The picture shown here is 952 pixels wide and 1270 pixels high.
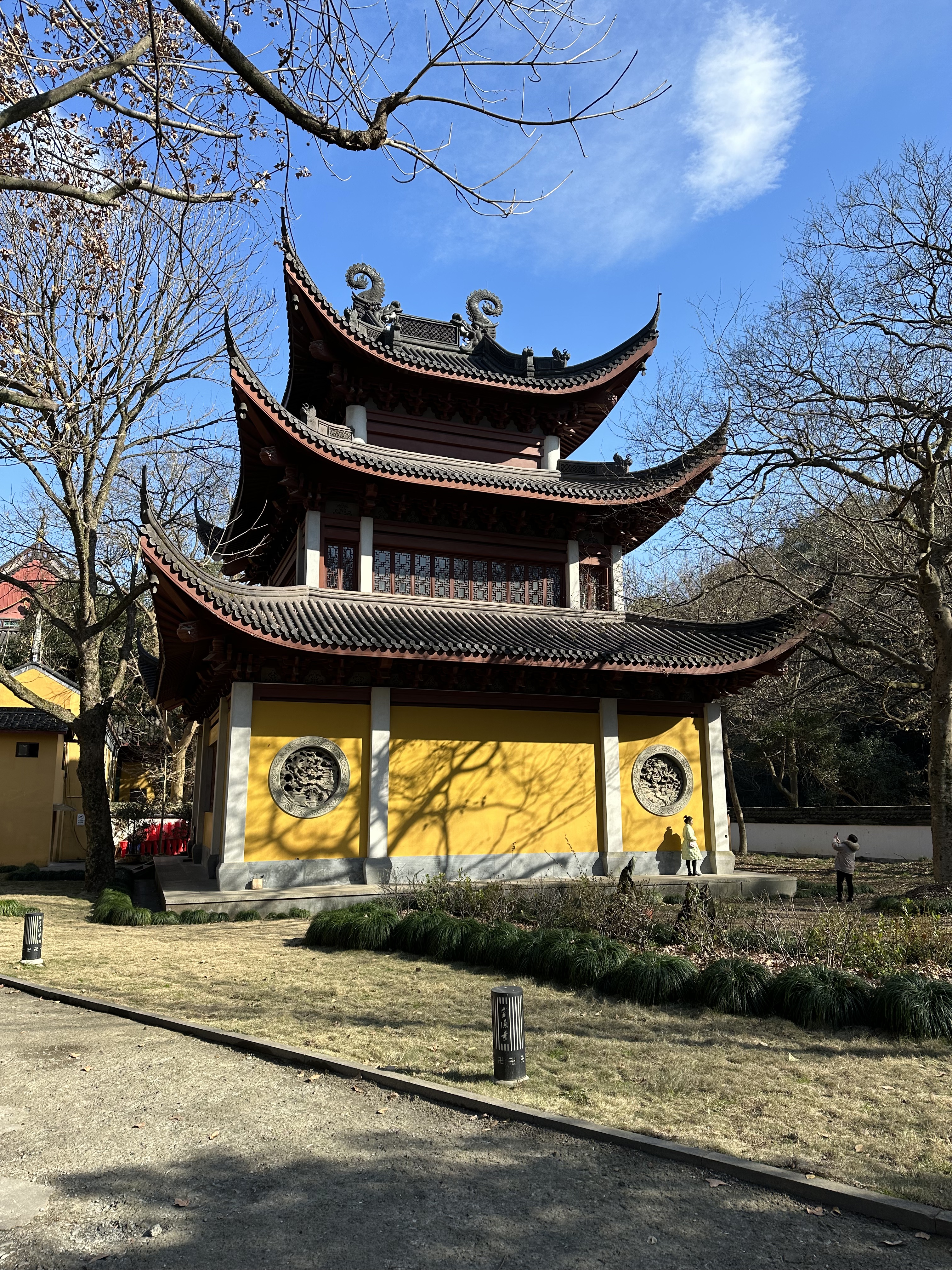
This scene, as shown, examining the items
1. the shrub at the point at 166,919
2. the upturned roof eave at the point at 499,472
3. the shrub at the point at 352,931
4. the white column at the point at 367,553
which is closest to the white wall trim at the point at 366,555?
the white column at the point at 367,553

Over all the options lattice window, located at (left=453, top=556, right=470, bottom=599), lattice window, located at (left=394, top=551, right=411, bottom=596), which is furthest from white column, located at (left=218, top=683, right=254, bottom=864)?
lattice window, located at (left=453, top=556, right=470, bottom=599)

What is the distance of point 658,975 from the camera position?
7812 millimetres

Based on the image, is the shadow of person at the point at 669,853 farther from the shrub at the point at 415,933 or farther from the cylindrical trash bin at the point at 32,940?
the cylindrical trash bin at the point at 32,940

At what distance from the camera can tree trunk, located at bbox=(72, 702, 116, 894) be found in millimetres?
16438

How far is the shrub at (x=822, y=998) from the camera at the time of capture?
6898 millimetres

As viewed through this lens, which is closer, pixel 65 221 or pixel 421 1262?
pixel 421 1262

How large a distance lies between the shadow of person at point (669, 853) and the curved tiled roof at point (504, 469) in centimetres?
678

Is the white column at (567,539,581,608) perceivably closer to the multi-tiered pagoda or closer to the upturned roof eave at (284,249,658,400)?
the multi-tiered pagoda

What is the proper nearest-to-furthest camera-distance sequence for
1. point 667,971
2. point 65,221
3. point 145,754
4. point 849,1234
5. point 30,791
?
point 849,1234, point 667,971, point 65,221, point 30,791, point 145,754

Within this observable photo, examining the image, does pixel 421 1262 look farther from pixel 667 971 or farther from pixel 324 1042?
pixel 667 971

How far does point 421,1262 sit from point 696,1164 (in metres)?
1.69

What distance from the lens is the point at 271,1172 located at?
431 centimetres

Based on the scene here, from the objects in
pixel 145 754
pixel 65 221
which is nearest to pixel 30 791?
pixel 145 754

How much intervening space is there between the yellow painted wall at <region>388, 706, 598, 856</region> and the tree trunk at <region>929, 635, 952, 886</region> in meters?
5.84
